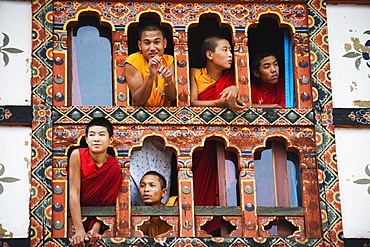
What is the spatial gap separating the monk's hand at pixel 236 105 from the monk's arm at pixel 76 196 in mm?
1602

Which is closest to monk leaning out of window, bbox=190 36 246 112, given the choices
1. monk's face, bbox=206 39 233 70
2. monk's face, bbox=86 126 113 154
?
monk's face, bbox=206 39 233 70

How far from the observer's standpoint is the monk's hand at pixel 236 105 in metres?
13.2

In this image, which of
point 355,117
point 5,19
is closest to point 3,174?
point 5,19

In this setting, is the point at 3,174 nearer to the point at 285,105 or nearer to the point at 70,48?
the point at 70,48

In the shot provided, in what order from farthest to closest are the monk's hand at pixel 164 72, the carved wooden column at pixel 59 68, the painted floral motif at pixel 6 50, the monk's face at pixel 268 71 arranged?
1. the monk's face at pixel 268 71
2. the painted floral motif at pixel 6 50
3. the carved wooden column at pixel 59 68
4. the monk's hand at pixel 164 72

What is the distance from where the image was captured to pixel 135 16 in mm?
13719

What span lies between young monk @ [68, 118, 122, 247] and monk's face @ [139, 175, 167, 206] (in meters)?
0.34

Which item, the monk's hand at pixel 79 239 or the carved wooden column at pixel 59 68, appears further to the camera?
the carved wooden column at pixel 59 68

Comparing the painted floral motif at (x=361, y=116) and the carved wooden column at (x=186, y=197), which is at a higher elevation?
the painted floral motif at (x=361, y=116)

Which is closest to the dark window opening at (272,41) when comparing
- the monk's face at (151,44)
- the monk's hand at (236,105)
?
the monk's hand at (236,105)

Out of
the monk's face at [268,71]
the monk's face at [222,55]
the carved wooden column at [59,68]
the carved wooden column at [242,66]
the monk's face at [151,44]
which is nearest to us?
the carved wooden column at [59,68]

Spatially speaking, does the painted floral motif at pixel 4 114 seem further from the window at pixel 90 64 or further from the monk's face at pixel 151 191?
the monk's face at pixel 151 191

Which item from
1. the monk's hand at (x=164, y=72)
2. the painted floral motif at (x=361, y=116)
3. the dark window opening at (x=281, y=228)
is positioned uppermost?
the monk's hand at (x=164, y=72)

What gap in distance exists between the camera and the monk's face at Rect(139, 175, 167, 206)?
1313cm
